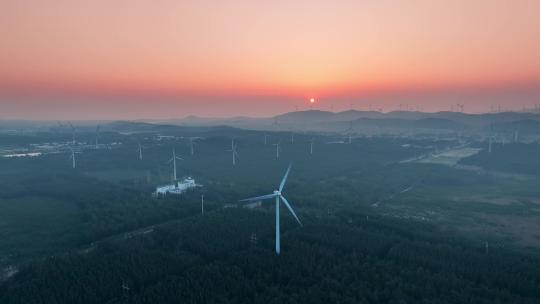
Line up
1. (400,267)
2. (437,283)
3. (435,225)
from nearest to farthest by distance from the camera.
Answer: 1. (437,283)
2. (400,267)
3. (435,225)

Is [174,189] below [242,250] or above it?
above

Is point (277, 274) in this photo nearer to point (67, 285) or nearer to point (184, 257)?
point (184, 257)

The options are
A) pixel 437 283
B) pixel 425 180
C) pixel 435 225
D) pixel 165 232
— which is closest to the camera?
pixel 437 283

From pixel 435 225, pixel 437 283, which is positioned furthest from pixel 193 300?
pixel 435 225

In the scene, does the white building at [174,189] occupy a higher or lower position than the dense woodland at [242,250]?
higher

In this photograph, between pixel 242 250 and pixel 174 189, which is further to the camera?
pixel 174 189

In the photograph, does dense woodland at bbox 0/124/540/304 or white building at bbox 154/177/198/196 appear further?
white building at bbox 154/177/198/196

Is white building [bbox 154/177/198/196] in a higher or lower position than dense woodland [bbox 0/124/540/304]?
higher

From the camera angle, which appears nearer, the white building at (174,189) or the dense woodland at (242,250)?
the dense woodland at (242,250)
